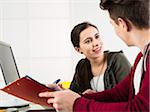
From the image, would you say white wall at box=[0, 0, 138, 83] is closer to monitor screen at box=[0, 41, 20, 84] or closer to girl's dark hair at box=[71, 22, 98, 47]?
girl's dark hair at box=[71, 22, 98, 47]

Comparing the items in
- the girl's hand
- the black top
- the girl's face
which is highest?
the girl's face

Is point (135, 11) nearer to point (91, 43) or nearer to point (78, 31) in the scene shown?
point (91, 43)

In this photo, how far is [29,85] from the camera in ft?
3.21

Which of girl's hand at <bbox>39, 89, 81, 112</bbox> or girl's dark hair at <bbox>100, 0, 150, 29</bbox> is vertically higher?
girl's dark hair at <bbox>100, 0, 150, 29</bbox>

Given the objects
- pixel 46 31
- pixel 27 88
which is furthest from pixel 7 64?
pixel 46 31

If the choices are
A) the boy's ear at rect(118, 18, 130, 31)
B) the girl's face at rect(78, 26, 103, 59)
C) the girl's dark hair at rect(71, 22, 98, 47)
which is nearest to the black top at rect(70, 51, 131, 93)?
the girl's face at rect(78, 26, 103, 59)

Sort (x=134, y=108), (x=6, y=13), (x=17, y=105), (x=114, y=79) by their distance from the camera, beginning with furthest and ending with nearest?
1. (x=6, y=13)
2. (x=114, y=79)
3. (x=17, y=105)
4. (x=134, y=108)

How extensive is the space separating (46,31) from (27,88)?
7.28ft

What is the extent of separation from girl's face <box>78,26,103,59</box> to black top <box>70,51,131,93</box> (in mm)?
87

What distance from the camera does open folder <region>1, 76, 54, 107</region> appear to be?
96 cm

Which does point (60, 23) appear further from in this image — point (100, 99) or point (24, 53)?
point (100, 99)

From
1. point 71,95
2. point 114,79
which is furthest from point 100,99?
point 114,79

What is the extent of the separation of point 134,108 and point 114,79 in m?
1.24

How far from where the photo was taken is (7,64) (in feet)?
5.37
